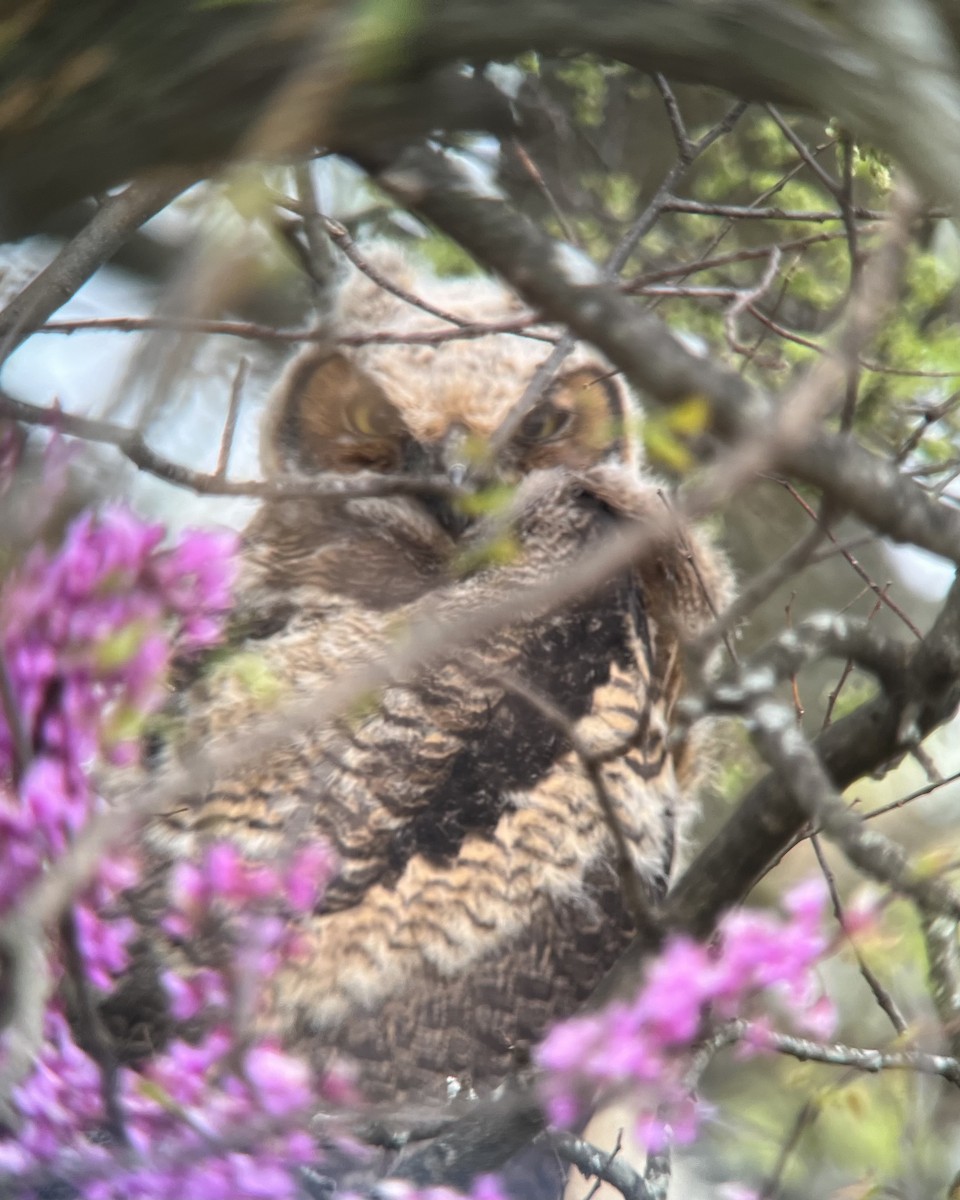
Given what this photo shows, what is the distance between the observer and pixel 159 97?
4.45 feet

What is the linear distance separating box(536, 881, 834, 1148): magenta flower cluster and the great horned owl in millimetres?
364

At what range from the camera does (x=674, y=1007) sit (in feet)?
5.31

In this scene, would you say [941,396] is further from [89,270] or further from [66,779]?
Answer: [66,779]

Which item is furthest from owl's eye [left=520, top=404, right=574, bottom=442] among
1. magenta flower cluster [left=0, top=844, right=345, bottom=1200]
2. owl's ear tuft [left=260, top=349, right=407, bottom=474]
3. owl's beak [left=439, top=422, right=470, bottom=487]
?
magenta flower cluster [left=0, top=844, right=345, bottom=1200]

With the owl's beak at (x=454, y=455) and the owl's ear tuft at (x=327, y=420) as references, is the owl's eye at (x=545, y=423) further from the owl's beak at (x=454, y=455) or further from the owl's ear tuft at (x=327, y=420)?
the owl's ear tuft at (x=327, y=420)

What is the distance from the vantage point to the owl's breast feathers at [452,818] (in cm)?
233

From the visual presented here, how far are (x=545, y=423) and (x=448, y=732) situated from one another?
920 millimetres

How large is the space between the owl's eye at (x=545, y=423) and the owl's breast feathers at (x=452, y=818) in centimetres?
24

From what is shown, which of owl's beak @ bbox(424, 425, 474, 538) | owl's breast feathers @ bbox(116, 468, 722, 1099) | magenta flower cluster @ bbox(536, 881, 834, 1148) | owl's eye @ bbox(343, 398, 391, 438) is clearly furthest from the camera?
owl's eye @ bbox(343, 398, 391, 438)

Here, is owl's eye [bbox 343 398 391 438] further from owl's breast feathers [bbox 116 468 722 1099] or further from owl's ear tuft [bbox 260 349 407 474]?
owl's breast feathers [bbox 116 468 722 1099]

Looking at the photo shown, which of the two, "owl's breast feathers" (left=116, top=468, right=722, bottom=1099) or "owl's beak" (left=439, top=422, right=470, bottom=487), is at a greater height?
"owl's beak" (left=439, top=422, right=470, bottom=487)

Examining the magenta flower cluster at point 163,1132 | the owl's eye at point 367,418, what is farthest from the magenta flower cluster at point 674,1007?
the owl's eye at point 367,418

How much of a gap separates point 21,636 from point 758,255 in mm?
1431

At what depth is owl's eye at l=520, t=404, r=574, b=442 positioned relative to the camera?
10.4 feet
